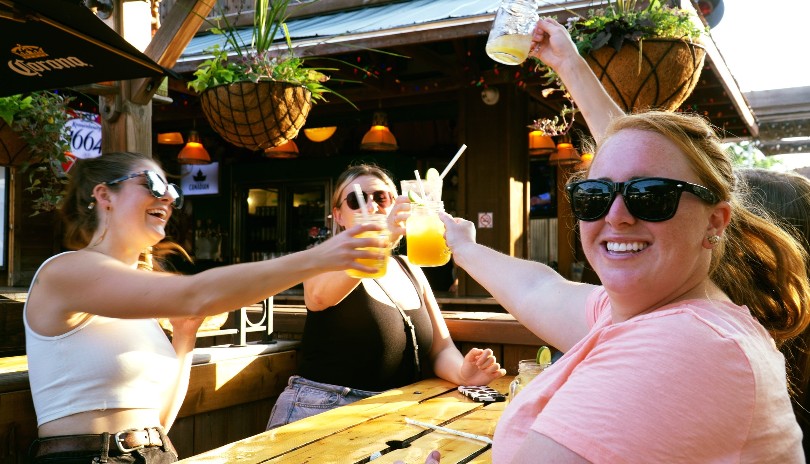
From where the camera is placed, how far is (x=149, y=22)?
3.42m

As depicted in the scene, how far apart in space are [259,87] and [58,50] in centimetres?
78

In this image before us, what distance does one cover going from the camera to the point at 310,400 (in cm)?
247

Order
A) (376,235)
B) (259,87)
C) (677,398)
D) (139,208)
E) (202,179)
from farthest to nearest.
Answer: (202,179), (259,87), (139,208), (376,235), (677,398)

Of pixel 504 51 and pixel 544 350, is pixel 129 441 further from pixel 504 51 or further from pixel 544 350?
pixel 504 51

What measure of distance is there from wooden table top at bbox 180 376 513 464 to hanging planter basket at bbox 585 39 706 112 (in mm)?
1185

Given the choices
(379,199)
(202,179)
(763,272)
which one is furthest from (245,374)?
(202,179)

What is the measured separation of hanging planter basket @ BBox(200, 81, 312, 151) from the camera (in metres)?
3.00

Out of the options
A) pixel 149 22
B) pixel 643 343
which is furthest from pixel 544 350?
pixel 149 22

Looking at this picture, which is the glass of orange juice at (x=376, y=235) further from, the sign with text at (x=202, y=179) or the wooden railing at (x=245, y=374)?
the sign with text at (x=202, y=179)

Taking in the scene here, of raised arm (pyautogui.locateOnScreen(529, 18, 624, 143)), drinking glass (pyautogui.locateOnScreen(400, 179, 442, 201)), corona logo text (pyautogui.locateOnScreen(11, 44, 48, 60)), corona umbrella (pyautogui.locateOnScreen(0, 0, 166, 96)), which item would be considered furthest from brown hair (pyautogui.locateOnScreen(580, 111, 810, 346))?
corona logo text (pyautogui.locateOnScreen(11, 44, 48, 60))

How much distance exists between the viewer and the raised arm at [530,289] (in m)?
1.79

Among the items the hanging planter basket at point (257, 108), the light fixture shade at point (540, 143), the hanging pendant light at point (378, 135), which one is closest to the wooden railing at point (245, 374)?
the hanging planter basket at point (257, 108)

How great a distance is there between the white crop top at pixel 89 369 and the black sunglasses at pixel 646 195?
1.42 m

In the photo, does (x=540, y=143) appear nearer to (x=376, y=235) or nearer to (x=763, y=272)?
(x=376, y=235)
